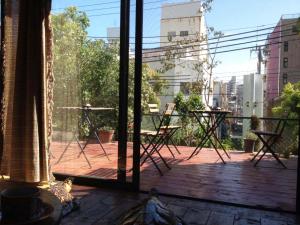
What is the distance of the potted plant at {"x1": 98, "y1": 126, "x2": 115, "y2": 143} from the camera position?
352 centimetres

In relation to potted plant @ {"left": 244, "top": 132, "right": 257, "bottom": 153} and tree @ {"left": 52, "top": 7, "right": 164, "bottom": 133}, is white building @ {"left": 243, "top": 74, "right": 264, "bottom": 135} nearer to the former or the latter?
potted plant @ {"left": 244, "top": 132, "right": 257, "bottom": 153}

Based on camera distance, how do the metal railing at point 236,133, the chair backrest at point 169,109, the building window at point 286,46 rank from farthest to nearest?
the metal railing at point 236,133
the chair backrest at point 169,109
the building window at point 286,46

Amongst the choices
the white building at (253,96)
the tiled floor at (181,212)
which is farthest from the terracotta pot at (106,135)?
the white building at (253,96)

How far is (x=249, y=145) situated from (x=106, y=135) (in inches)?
124

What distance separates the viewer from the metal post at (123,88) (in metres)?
3.36

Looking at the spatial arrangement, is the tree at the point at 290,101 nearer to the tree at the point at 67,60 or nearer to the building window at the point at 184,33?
the building window at the point at 184,33

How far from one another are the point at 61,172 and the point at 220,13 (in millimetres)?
2665

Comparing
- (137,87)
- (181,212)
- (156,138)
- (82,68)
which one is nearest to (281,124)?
(156,138)

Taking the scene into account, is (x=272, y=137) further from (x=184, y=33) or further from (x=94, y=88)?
(x=94, y=88)

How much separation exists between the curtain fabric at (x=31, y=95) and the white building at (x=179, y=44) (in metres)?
1.04

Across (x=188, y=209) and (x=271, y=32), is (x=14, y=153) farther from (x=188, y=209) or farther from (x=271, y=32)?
(x=271, y=32)

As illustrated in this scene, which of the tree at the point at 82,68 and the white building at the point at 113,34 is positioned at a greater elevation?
the white building at the point at 113,34

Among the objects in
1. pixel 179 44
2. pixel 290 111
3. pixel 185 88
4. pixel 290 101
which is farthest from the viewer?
pixel 185 88

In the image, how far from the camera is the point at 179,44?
4.16 metres
